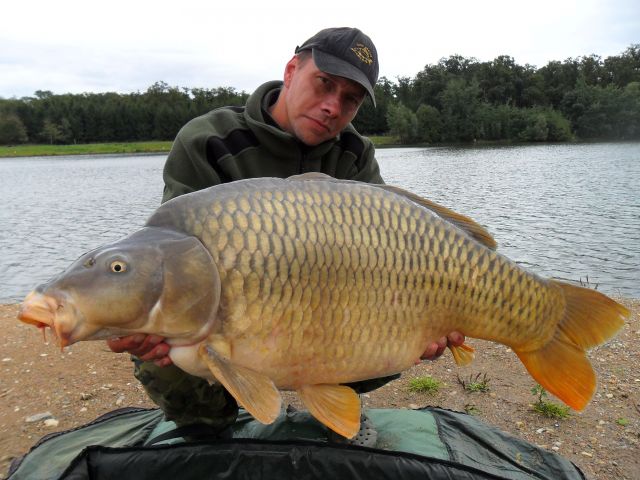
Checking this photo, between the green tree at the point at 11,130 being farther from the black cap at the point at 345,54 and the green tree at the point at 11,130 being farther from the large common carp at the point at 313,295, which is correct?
the large common carp at the point at 313,295

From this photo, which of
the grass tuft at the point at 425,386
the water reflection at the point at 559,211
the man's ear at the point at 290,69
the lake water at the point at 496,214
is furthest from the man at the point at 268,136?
the water reflection at the point at 559,211

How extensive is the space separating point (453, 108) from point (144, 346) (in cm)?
4394

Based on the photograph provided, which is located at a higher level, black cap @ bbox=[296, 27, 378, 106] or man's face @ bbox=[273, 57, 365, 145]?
black cap @ bbox=[296, 27, 378, 106]

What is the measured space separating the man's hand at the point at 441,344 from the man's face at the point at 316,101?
763 mm

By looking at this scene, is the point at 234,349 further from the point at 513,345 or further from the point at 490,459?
the point at 490,459

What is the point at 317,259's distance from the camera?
1188mm

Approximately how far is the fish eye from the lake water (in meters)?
3.00

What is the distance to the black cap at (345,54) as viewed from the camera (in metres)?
1.67

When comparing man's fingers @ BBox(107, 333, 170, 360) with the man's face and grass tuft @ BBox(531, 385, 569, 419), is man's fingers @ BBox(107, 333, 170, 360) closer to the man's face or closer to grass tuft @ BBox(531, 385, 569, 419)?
the man's face

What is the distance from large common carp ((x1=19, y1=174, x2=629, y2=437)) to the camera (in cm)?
108

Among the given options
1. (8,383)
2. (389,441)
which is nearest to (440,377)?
(389,441)

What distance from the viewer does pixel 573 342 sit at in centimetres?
143

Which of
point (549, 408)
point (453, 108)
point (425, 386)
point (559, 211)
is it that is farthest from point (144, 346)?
point (453, 108)

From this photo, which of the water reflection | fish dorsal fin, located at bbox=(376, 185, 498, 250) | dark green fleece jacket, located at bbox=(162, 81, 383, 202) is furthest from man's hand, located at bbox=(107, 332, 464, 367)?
the water reflection
